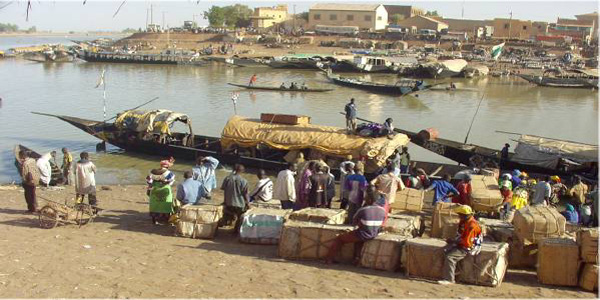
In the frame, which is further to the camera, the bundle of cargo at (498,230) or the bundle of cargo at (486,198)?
the bundle of cargo at (486,198)

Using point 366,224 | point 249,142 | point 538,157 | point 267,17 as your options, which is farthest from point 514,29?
point 366,224

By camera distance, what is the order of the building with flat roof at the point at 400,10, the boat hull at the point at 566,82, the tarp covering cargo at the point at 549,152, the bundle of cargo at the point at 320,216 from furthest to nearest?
the building with flat roof at the point at 400,10 < the boat hull at the point at 566,82 < the tarp covering cargo at the point at 549,152 < the bundle of cargo at the point at 320,216

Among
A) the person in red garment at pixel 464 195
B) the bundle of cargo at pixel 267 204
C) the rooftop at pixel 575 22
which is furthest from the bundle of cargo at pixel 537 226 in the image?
the rooftop at pixel 575 22

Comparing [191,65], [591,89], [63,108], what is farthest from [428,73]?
[63,108]

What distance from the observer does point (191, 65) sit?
59219 millimetres

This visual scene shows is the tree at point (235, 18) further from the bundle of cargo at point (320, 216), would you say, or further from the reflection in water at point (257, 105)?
the bundle of cargo at point (320, 216)

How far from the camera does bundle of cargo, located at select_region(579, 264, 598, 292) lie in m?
7.05

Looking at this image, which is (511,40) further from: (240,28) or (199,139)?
(199,139)

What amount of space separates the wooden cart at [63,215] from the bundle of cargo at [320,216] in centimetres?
366

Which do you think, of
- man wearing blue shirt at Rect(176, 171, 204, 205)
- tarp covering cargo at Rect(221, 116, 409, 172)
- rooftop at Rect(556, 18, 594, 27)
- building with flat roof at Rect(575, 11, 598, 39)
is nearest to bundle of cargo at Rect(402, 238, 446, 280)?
man wearing blue shirt at Rect(176, 171, 204, 205)

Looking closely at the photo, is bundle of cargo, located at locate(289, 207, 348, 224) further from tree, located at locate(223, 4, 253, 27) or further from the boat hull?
tree, located at locate(223, 4, 253, 27)

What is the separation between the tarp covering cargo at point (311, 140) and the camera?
14.6 meters

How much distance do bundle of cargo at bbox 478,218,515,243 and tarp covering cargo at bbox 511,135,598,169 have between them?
6815 mm

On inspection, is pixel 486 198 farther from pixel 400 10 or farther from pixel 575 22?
pixel 400 10
